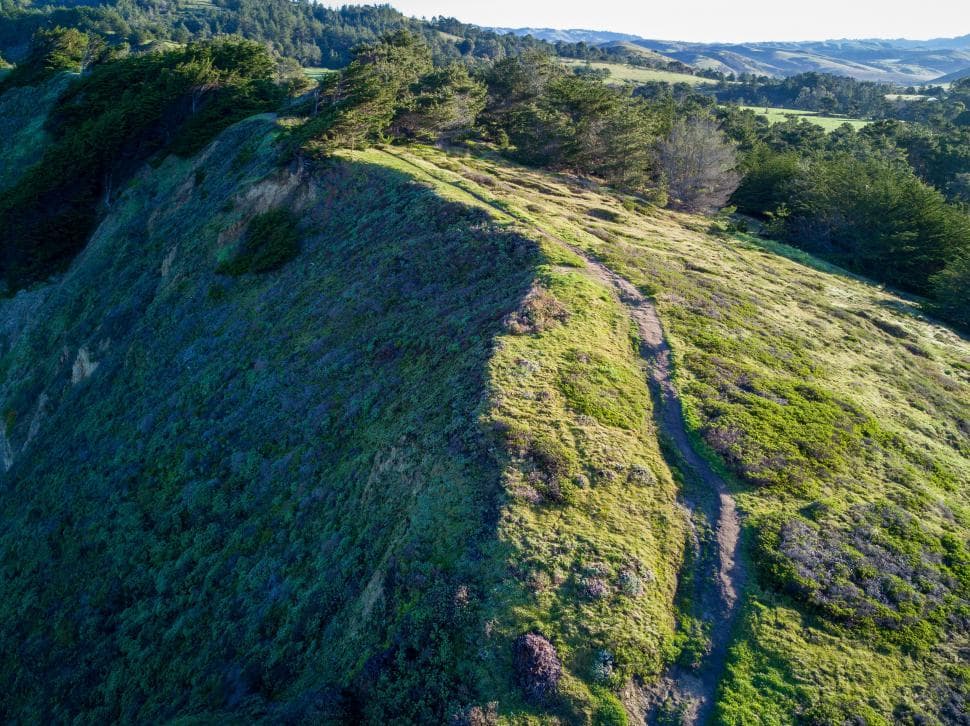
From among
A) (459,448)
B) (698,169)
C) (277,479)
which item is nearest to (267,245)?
(277,479)

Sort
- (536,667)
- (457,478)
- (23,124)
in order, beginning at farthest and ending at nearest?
(23,124), (457,478), (536,667)

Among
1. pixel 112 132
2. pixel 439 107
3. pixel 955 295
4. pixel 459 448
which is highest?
pixel 439 107

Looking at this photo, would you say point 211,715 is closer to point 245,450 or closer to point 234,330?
point 245,450

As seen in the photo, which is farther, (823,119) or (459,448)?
(823,119)

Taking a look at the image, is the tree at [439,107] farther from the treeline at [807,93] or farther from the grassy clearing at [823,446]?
the treeline at [807,93]

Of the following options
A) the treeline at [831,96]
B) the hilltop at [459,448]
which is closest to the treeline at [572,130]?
the hilltop at [459,448]

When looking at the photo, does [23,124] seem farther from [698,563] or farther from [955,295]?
[955,295]
